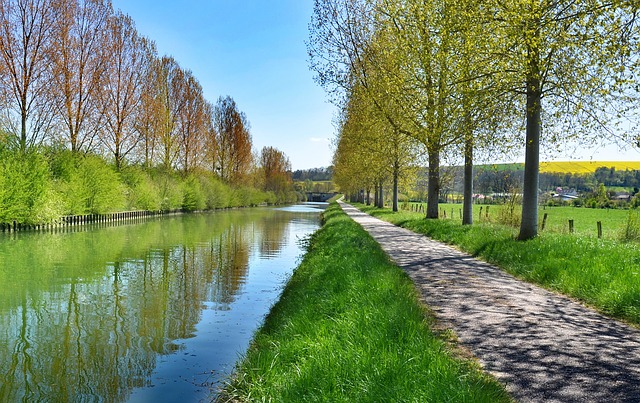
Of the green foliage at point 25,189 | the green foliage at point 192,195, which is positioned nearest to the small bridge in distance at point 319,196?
the green foliage at point 192,195

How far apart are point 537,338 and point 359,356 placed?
2167 mm

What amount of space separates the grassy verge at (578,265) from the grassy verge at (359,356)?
108 inches

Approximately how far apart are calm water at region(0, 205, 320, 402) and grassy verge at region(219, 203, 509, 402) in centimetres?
98

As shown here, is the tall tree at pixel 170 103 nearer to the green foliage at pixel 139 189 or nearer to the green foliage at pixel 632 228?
the green foliage at pixel 139 189

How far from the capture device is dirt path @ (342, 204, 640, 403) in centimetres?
410

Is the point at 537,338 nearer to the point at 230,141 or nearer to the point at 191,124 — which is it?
the point at 191,124

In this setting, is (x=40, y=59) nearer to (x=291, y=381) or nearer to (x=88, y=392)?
(x=88, y=392)

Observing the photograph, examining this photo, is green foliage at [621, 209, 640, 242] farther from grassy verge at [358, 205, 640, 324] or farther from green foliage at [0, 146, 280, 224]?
green foliage at [0, 146, 280, 224]

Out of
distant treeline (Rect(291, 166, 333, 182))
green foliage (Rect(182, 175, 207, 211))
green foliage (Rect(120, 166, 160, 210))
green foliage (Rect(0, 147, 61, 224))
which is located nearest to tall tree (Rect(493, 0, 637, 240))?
green foliage (Rect(0, 147, 61, 224))

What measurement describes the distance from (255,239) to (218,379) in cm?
1890

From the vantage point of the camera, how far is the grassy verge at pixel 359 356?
402cm

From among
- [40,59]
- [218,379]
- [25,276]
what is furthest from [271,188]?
[218,379]

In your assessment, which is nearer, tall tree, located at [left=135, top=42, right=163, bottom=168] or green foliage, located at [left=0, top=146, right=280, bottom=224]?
green foliage, located at [left=0, top=146, right=280, bottom=224]

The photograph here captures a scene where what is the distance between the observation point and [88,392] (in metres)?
5.91
